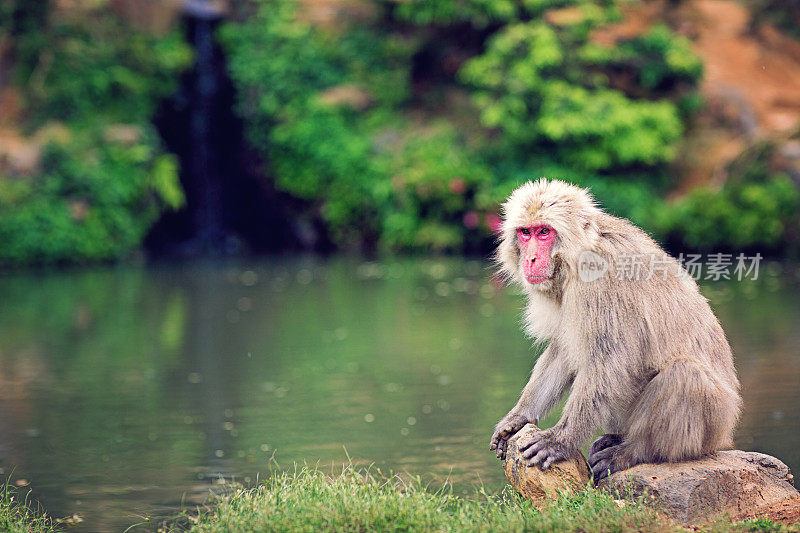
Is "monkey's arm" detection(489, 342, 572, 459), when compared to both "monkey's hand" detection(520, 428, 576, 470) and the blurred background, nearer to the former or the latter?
"monkey's hand" detection(520, 428, 576, 470)

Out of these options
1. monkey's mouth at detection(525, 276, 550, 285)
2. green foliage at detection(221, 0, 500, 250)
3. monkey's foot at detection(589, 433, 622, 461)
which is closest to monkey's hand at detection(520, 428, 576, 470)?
monkey's foot at detection(589, 433, 622, 461)

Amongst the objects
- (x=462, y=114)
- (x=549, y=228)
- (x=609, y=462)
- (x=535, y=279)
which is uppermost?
(x=549, y=228)

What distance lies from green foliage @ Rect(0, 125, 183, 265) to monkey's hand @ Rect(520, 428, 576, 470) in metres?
16.4

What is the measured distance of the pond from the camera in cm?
694

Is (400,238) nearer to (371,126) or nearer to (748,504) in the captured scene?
(371,126)

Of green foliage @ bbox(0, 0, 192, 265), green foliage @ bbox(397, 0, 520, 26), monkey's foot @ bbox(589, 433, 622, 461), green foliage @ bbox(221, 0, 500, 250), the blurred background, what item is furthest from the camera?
green foliage @ bbox(397, 0, 520, 26)

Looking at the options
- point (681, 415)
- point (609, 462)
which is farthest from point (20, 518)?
point (681, 415)

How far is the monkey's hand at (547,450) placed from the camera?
5125 mm

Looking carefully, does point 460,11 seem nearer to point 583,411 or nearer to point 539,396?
point 539,396

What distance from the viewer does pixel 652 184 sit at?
21172 millimetres

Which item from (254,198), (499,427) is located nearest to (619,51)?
(254,198)

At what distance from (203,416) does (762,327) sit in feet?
20.6

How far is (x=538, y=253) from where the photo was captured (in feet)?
17.0

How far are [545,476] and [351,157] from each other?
17403 millimetres
